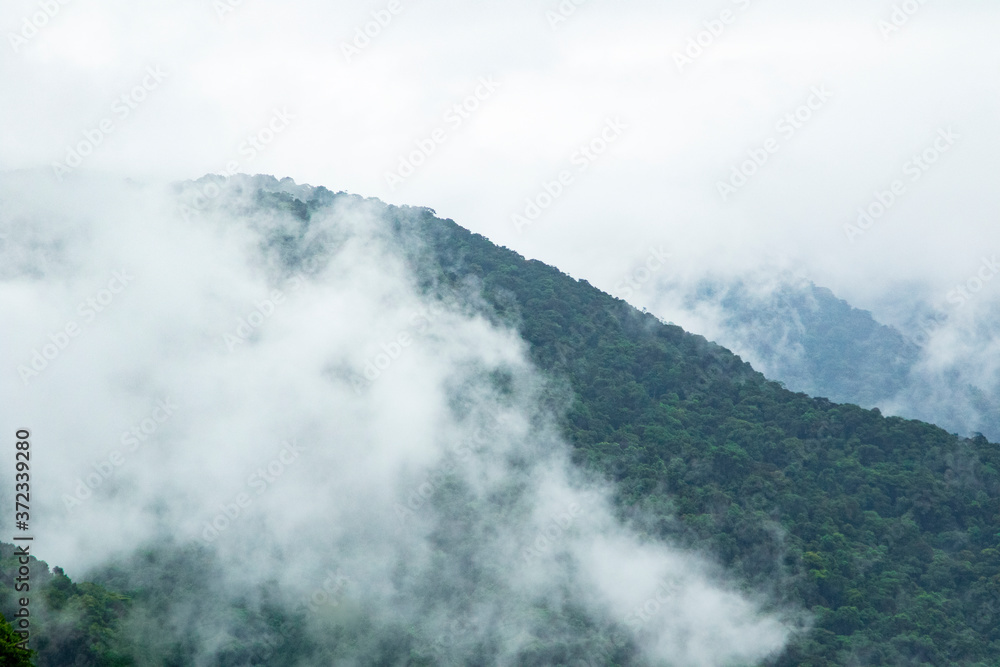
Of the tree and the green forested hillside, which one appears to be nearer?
the tree

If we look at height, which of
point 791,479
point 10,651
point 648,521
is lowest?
point 10,651

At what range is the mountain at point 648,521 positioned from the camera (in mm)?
62031

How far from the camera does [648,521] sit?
252 ft

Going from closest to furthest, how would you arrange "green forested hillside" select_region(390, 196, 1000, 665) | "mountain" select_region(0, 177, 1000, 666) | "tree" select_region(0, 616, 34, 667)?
"tree" select_region(0, 616, 34, 667), "mountain" select_region(0, 177, 1000, 666), "green forested hillside" select_region(390, 196, 1000, 665)

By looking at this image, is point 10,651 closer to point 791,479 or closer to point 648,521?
point 648,521

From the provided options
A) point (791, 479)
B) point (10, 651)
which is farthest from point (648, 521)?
point (10, 651)

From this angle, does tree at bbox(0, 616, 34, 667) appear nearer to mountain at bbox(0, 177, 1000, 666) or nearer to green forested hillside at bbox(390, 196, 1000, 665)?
mountain at bbox(0, 177, 1000, 666)

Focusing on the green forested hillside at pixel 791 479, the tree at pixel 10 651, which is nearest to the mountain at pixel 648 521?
the green forested hillside at pixel 791 479

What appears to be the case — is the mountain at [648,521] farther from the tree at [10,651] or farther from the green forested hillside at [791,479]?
the tree at [10,651]

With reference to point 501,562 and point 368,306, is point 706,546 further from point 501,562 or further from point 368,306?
point 368,306

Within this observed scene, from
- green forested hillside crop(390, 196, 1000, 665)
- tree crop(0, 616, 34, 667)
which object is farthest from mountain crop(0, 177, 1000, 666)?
tree crop(0, 616, 34, 667)

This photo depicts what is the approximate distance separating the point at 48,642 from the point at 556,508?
37.3 metres

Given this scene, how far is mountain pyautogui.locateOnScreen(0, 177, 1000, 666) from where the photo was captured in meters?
62.0

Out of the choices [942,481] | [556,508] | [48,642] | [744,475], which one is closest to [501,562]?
[556,508]
